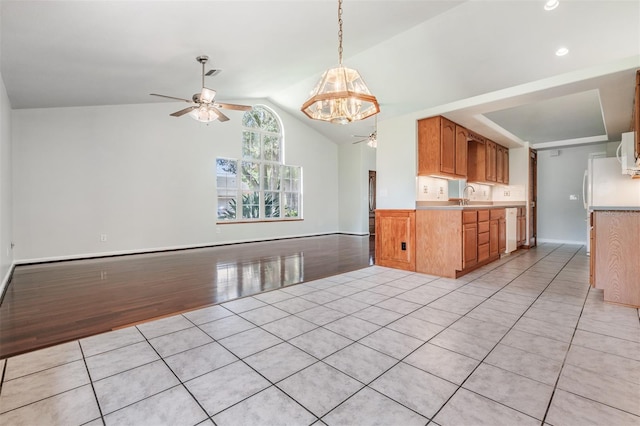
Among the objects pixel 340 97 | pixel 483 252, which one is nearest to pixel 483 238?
pixel 483 252

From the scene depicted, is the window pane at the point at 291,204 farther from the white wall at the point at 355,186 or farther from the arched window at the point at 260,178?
the white wall at the point at 355,186

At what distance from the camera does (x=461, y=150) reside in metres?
4.79

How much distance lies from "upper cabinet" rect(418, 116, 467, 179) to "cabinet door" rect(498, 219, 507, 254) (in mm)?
1497

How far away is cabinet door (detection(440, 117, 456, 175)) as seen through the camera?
425 cm

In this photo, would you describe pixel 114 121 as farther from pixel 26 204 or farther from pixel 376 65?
pixel 376 65

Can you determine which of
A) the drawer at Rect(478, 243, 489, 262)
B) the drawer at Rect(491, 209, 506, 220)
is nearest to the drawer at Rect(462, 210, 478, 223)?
the drawer at Rect(478, 243, 489, 262)

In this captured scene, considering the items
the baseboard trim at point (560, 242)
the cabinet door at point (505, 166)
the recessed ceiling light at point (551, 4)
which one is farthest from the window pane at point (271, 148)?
the baseboard trim at point (560, 242)

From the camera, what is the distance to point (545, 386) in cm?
160

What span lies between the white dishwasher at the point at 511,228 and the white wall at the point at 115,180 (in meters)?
5.76

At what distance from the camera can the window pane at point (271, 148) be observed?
8.35 m

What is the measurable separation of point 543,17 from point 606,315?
341 centimetres

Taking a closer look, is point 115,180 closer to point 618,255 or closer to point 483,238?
point 483,238

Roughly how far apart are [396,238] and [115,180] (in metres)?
5.38

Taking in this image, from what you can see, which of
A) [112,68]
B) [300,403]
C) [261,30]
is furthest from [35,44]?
[300,403]
